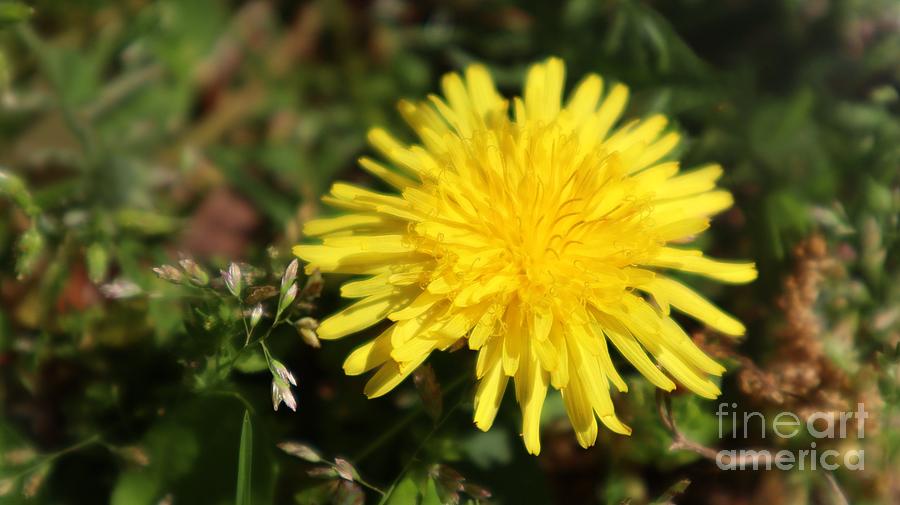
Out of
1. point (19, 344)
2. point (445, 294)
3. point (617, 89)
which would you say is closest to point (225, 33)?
point (19, 344)

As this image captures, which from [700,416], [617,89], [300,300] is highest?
[617,89]

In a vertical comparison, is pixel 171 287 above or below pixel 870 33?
below

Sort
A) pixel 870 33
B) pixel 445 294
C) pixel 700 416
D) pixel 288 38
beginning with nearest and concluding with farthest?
pixel 445 294 → pixel 700 416 → pixel 870 33 → pixel 288 38

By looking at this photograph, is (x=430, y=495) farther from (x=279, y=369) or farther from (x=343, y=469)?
(x=279, y=369)

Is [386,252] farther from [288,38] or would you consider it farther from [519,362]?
[288,38]

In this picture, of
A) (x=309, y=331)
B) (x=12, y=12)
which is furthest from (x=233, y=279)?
(x=12, y=12)

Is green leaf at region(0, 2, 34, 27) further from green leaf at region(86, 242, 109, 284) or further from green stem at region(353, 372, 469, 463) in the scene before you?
green stem at region(353, 372, 469, 463)

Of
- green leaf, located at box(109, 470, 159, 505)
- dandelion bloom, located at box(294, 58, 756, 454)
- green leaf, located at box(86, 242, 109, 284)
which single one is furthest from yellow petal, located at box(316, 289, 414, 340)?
green leaf, located at box(86, 242, 109, 284)
